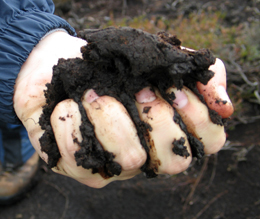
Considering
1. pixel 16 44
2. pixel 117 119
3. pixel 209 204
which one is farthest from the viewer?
pixel 209 204

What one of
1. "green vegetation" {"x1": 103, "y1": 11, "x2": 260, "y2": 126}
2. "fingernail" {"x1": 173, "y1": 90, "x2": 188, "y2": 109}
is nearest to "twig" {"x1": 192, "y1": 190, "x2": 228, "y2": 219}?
"green vegetation" {"x1": 103, "y1": 11, "x2": 260, "y2": 126}

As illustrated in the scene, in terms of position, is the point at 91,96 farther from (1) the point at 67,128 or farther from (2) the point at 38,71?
(2) the point at 38,71

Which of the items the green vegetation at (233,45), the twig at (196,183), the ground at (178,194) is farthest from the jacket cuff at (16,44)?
the green vegetation at (233,45)

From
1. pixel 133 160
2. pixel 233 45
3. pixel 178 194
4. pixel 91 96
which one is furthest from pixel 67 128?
pixel 233 45

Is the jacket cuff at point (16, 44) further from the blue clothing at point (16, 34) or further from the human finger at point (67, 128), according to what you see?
the human finger at point (67, 128)

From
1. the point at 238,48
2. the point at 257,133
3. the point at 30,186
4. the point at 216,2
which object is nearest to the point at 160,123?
the point at 257,133

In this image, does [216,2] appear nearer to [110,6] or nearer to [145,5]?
[145,5]
